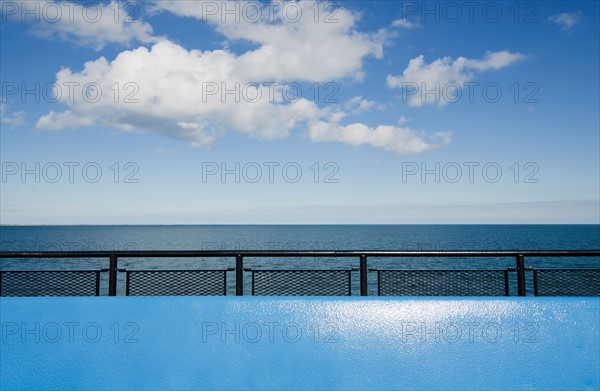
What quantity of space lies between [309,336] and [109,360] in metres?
1.59

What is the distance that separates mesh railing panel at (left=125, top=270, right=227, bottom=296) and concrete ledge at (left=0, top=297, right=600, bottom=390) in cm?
94

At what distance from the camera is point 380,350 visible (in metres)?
3.29

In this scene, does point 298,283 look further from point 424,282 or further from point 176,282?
point 424,282

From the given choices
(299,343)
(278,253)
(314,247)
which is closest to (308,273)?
(278,253)

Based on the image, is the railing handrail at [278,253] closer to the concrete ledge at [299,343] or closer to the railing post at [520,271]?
the railing post at [520,271]

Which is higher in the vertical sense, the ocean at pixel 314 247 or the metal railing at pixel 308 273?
the metal railing at pixel 308 273

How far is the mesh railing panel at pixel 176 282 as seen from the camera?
433cm

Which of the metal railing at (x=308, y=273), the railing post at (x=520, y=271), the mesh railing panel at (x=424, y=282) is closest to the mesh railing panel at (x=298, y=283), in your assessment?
the metal railing at (x=308, y=273)

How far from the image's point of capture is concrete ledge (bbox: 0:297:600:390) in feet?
10.4

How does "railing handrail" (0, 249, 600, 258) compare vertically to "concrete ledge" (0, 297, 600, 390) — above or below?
above

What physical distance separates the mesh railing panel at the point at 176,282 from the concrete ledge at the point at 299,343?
0.94 m

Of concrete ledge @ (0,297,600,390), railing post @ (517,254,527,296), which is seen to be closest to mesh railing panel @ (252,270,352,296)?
concrete ledge @ (0,297,600,390)

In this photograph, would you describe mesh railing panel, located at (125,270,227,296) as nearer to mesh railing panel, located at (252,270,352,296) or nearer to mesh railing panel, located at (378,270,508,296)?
mesh railing panel, located at (252,270,352,296)

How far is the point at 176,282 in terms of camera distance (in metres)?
4.55
